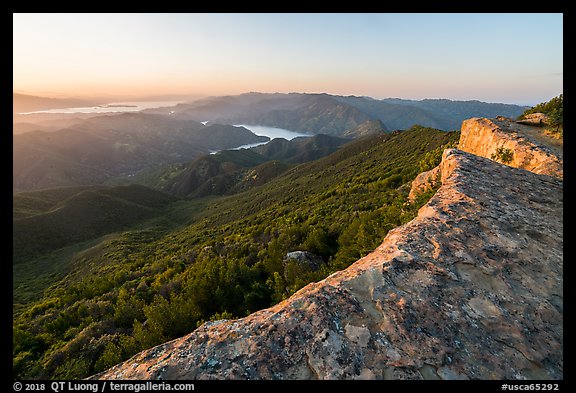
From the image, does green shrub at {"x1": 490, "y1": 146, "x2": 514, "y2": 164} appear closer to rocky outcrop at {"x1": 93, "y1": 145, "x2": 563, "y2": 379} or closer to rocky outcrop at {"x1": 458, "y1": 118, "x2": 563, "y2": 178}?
rocky outcrop at {"x1": 458, "y1": 118, "x2": 563, "y2": 178}

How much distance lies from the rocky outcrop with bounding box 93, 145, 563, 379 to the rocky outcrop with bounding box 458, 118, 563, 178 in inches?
209

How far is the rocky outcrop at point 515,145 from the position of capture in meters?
9.36

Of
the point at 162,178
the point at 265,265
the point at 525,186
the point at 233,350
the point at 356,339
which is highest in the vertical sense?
the point at 525,186

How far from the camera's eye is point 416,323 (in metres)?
3.80

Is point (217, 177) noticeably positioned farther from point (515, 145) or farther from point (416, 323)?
point (416, 323)

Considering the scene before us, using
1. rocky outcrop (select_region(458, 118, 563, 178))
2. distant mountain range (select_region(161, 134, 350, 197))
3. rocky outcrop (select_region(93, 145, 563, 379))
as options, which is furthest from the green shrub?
distant mountain range (select_region(161, 134, 350, 197))

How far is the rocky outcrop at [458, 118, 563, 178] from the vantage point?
936 cm

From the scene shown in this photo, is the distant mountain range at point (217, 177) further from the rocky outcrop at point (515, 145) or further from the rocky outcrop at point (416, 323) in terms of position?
the rocky outcrop at point (416, 323)

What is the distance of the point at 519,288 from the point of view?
14.5ft

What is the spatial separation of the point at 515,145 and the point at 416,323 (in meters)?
11.5

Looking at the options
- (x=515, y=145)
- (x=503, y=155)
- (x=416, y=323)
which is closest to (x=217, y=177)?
(x=503, y=155)

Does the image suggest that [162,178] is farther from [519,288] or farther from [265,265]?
[519,288]

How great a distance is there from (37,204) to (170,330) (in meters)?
114
